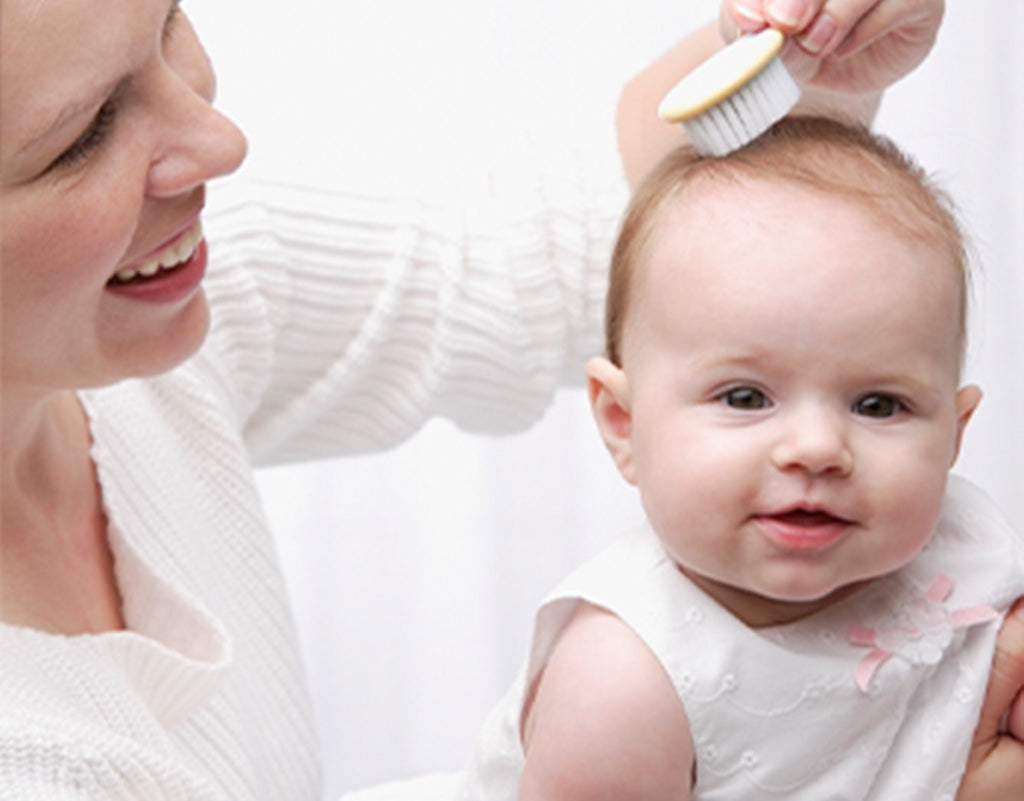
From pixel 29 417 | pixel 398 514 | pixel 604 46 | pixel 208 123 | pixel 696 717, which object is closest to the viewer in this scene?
pixel 696 717

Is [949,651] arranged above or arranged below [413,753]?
above

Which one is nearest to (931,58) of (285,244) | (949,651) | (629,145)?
(629,145)

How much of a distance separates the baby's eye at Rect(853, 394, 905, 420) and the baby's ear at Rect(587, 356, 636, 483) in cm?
14

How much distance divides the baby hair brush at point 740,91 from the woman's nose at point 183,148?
1.00ft

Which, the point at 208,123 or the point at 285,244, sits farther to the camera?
the point at 285,244

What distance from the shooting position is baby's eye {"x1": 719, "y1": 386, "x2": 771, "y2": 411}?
35.8 inches

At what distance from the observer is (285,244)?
1.36m

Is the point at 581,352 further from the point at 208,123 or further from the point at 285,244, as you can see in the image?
the point at 208,123

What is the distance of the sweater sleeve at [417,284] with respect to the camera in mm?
1357

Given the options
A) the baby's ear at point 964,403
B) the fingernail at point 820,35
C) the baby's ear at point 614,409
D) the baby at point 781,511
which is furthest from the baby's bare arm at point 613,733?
the fingernail at point 820,35

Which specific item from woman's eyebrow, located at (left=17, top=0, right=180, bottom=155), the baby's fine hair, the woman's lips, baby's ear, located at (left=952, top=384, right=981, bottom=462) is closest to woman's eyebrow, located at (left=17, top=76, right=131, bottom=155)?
woman's eyebrow, located at (left=17, top=0, right=180, bottom=155)

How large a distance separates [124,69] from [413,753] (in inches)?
54.9

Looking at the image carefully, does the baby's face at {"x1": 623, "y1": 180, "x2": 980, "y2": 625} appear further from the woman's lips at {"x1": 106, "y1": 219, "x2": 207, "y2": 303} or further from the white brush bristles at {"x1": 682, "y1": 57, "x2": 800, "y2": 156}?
the woman's lips at {"x1": 106, "y1": 219, "x2": 207, "y2": 303}

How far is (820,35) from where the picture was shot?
92 centimetres
